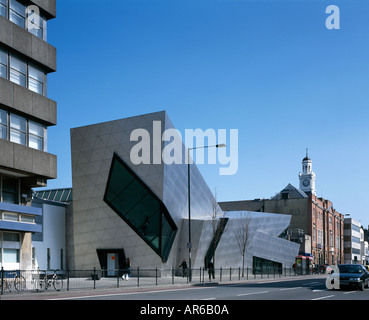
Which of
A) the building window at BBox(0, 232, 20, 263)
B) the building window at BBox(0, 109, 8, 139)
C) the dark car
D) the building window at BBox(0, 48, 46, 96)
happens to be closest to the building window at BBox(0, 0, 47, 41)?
the building window at BBox(0, 48, 46, 96)

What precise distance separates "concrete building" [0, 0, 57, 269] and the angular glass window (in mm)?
12753

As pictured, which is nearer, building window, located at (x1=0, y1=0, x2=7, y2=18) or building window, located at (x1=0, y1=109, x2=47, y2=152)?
building window, located at (x1=0, y1=109, x2=47, y2=152)

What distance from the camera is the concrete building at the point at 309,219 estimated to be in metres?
95.8

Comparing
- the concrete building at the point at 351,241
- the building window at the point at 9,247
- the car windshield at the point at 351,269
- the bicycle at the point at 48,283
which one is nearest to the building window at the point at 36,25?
the building window at the point at 9,247

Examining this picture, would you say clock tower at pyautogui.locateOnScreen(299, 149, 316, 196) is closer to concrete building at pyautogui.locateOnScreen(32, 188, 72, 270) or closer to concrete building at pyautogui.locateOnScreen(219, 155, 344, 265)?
concrete building at pyautogui.locateOnScreen(219, 155, 344, 265)

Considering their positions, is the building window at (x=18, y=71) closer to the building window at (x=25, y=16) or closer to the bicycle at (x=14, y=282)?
the building window at (x=25, y=16)

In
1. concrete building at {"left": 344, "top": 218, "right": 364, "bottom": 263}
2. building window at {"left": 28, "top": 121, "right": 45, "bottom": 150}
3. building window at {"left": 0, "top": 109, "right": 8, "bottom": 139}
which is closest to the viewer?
building window at {"left": 0, "top": 109, "right": 8, "bottom": 139}

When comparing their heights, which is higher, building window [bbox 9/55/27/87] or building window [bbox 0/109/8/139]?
building window [bbox 9/55/27/87]

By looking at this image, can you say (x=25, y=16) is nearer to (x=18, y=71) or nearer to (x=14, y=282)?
(x=18, y=71)

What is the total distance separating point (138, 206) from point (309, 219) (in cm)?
5616

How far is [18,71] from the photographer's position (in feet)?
111

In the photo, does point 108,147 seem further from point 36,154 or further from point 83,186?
point 36,154

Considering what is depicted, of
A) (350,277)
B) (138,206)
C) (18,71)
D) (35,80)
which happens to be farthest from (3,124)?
(350,277)

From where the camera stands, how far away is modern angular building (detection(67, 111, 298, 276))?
47.7 meters
